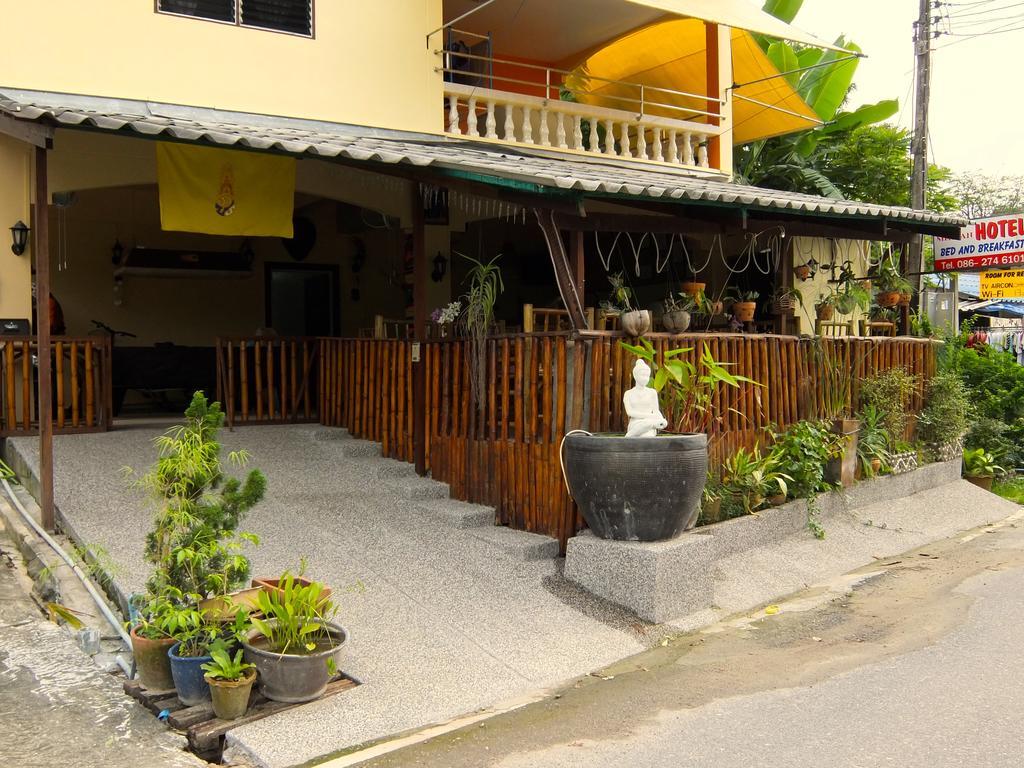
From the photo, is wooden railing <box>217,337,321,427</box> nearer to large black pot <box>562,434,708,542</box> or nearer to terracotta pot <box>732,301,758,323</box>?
large black pot <box>562,434,708,542</box>

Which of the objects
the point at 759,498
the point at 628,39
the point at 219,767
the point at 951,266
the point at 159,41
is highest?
the point at 628,39

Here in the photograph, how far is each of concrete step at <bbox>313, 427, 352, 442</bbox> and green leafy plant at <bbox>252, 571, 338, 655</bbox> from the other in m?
4.99

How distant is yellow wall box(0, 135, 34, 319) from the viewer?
9.33 m

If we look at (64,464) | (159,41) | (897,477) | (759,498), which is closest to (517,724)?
(759,498)

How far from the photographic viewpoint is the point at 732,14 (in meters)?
10.6

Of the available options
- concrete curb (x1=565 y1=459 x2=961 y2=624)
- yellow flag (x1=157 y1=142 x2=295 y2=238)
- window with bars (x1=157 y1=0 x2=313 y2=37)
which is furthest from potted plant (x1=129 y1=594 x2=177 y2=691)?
window with bars (x1=157 y1=0 x2=313 y2=37)

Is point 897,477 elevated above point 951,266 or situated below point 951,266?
below

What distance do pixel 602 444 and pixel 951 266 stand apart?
9.81 m

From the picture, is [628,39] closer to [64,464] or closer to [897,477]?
[897,477]

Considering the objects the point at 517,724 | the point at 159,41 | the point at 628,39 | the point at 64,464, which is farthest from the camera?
the point at 628,39

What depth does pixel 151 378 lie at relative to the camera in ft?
39.4

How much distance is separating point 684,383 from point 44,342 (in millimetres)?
5333

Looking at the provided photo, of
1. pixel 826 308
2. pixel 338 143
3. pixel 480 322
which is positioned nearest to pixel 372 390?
pixel 480 322

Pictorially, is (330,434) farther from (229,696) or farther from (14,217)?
(229,696)
